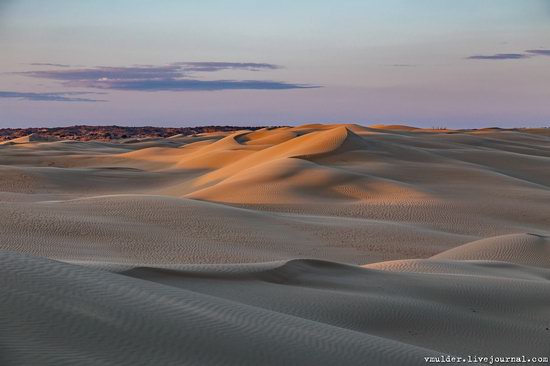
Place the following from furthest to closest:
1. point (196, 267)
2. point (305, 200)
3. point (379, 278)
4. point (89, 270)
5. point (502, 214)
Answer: point (305, 200), point (502, 214), point (379, 278), point (196, 267), point (89, 270)

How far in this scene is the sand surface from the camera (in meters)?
4.07

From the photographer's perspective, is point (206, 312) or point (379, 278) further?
point (379, 278)

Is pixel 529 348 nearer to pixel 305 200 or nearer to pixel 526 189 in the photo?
pixel 305 200

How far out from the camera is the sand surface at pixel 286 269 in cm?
407

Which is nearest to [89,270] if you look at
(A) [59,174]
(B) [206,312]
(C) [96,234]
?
(B) [206,312]

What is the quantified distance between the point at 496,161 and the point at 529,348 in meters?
24.5

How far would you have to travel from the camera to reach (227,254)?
10.1 metres

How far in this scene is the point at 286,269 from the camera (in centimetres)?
723

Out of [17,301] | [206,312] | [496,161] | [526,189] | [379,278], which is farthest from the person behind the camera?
[496,161]

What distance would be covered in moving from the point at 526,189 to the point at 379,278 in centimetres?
1405

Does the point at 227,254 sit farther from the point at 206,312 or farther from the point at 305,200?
the point at 305,200

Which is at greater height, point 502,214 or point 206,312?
point 206,312

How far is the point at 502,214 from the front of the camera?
16.6 meters

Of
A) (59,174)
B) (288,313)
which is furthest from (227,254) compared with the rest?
(59,174)
